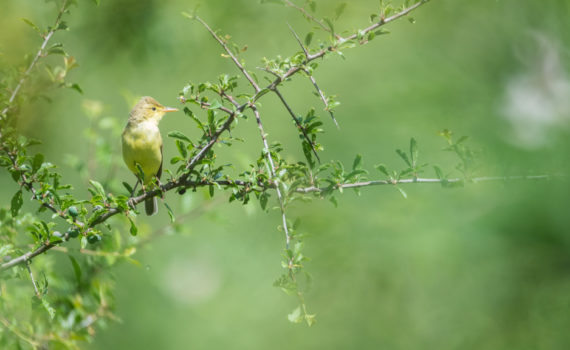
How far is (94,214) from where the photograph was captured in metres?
1.82

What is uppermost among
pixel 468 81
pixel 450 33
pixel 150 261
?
pixel 150 261

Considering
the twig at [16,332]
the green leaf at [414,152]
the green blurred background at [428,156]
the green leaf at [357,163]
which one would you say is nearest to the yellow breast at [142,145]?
the green blurred background at [428,156]

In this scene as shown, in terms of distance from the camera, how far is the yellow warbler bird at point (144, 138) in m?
3.51

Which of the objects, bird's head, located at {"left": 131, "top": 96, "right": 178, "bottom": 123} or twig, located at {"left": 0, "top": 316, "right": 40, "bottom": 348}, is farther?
bird's head, located at {"left": 131, "top": 96, "right": 178, "bottom": 123}

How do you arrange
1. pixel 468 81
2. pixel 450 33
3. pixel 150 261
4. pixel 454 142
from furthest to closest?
pixel 150 261 < pixel 454 142 < pixel 450 33 < pixel 468 81

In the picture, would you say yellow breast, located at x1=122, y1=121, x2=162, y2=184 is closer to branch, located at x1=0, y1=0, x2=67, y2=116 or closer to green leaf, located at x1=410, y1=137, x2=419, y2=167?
branch, located at x1=0, y1=0, x2=67, y2=116

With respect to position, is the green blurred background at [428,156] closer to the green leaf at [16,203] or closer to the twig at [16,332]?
the green leaf at [16,203]

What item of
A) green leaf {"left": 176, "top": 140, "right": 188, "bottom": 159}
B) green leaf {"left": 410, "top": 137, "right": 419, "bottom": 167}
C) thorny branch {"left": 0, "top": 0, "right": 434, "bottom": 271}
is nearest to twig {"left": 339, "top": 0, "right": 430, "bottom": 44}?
thorny branch {"left": 0, "top": 0, "right": 434, "bottom": 271}

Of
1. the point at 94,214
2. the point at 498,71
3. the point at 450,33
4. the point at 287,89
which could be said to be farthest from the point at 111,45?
the point at 287,89

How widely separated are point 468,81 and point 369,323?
2.28 m

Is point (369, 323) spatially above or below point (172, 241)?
below

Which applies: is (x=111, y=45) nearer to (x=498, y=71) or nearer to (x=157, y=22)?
(x=157, y=22)

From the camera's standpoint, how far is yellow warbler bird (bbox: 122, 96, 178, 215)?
3.51 m

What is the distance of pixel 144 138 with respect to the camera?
354 centimetres
